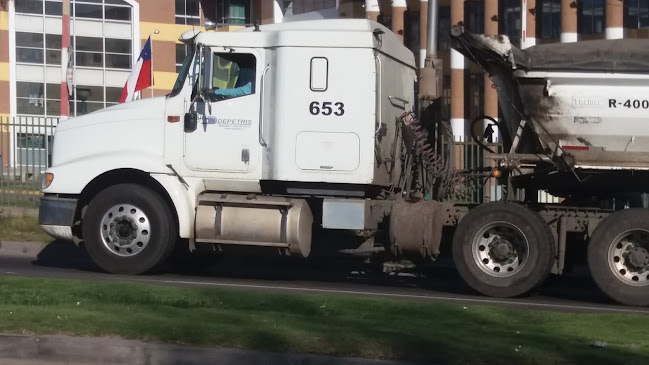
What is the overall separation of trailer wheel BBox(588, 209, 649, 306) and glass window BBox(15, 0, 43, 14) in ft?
173

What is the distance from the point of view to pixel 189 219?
12.1 meters

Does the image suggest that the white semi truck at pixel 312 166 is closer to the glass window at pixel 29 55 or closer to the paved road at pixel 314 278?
the paved road at pixel 314 278

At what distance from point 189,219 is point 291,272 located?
2393 millimetres

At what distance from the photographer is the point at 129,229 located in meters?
12.2

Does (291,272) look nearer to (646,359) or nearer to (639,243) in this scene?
(639,243)

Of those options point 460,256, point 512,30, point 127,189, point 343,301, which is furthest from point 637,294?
point 512,30

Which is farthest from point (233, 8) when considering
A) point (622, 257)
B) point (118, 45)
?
point (622, 257)

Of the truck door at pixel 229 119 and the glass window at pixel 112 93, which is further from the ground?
the glass window at pixel 112 93

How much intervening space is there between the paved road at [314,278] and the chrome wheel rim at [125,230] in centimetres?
35

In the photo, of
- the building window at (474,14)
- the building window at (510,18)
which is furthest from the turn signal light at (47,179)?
the building window at (474,14)

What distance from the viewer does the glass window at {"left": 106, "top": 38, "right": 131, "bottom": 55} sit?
60500mm

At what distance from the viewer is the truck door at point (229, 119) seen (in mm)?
12055

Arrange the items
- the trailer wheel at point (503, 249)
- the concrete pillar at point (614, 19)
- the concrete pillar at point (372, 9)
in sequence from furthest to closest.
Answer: the concrete pillar at point (372, 9)
the concrete pillar at point (614, 19)
the trailer wheel at point (503, 249)

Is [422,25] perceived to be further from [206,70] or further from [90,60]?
[206,70]
